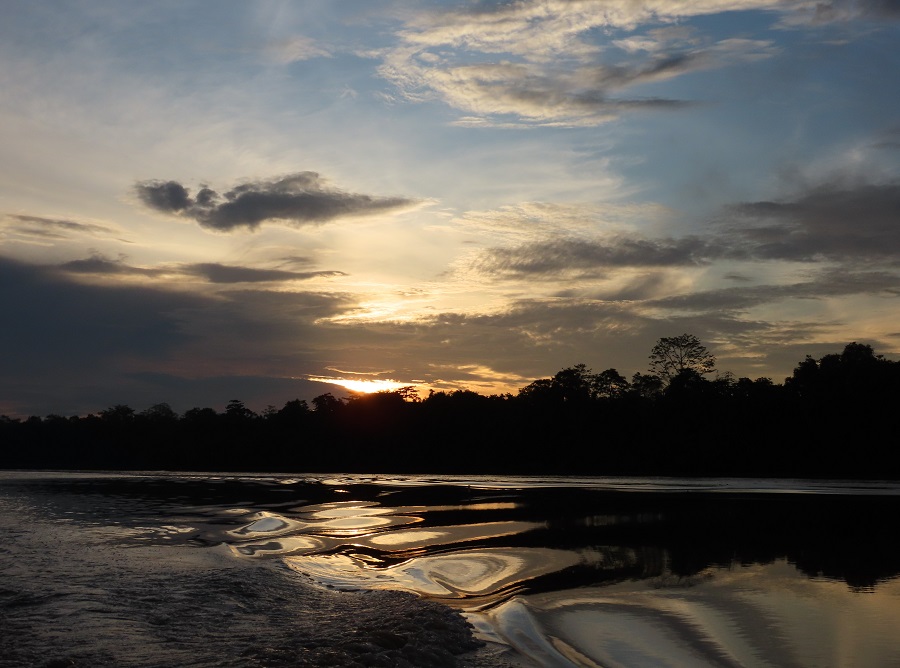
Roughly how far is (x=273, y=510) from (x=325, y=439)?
9655 cm

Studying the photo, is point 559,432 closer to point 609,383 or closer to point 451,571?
point 609,383

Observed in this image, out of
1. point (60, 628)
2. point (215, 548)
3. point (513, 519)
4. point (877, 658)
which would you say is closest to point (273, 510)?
point (513, 519)

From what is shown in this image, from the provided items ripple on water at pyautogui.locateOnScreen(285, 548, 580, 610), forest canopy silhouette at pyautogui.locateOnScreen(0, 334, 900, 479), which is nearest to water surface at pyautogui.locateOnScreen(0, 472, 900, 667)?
ripple on water at pyautogui.locateOnScreen(285, 548, 580, 610)

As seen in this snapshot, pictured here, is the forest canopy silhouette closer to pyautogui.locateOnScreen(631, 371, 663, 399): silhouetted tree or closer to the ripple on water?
pyautogui.locateOnScreen(631, 371, 663, 399): silhouetted tree

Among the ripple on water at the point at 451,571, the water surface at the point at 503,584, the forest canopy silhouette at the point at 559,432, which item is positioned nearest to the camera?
the water surface at the point at 503,584

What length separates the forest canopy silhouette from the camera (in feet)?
269

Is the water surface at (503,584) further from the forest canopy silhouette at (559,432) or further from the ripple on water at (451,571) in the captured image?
the forest canopy silhouette at (559,432)

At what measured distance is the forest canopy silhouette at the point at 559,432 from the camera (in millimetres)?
82062

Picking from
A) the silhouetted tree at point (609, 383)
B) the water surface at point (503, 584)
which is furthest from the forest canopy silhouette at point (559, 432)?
the water surface at point (503, 584)

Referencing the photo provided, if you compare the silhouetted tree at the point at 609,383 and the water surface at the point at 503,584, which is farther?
the silhouetted tree at the point at 609,383

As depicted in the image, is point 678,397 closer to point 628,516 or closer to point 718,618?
point 628,516

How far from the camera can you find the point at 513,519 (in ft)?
87.2

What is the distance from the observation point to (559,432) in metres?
104

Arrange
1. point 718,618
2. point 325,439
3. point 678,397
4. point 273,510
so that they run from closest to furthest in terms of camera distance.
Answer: point 718,618 → point 273,510 → point 678,397 → point 325,439
